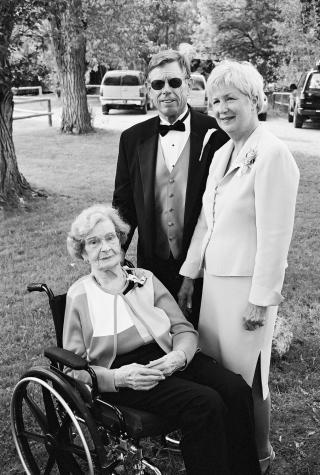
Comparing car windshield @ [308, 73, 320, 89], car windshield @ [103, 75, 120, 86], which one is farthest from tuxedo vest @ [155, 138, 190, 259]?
car windshield @ [103, 75, 120, 86]

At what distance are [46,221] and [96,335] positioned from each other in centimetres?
463

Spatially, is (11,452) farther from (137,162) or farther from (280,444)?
(137,162)

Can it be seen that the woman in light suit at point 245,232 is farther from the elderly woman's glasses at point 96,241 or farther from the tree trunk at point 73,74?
the tree trunk at point 73,74

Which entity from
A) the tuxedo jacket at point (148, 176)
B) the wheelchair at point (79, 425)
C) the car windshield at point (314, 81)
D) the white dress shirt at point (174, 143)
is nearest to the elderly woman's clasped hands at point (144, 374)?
the wheelchair at point (79, 425)

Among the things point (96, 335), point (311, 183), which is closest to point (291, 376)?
point (96, 335)

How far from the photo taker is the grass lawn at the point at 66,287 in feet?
10.3

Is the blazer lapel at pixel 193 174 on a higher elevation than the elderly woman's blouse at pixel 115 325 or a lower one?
higher

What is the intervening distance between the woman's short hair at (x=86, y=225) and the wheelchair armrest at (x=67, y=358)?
551 millimetres

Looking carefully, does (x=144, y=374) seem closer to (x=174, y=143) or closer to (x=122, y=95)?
(x=174, y=143)

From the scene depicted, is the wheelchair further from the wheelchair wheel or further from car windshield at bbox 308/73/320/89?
car windshield at bbox 308/73/320/89

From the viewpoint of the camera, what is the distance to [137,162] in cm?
308

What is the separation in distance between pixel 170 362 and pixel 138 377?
171mm

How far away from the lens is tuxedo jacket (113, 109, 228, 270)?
9.52 feet

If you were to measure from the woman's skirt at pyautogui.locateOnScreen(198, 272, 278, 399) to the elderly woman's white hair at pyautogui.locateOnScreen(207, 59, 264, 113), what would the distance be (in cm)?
83
